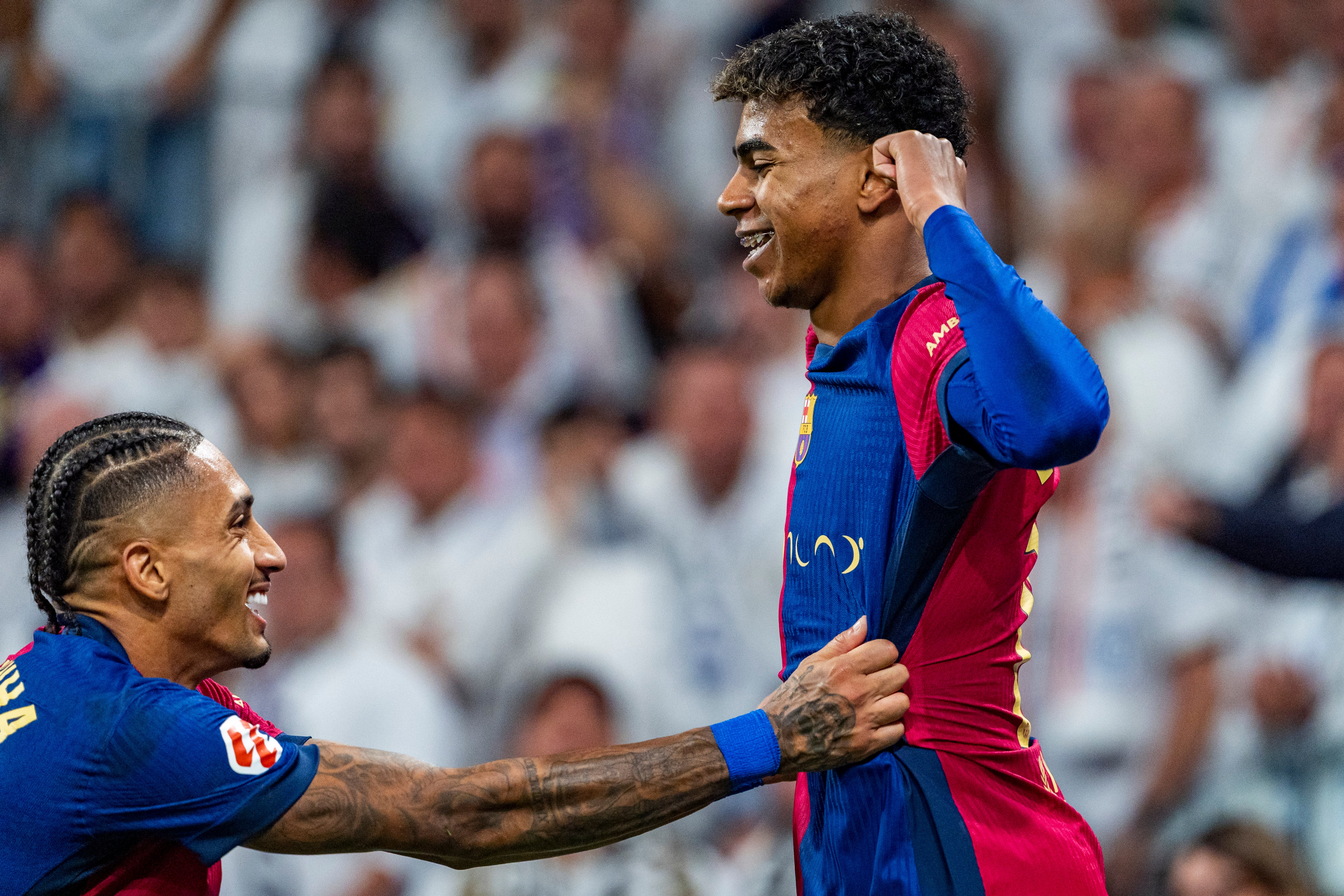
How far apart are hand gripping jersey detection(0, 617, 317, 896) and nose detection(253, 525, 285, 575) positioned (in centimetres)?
28

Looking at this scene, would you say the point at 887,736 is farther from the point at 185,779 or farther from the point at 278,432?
the point at 278,432

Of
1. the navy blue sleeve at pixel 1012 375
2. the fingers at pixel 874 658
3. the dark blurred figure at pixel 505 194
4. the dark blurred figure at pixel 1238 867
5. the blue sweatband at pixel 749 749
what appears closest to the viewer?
the navy blue sleeve at pixel 1012 375

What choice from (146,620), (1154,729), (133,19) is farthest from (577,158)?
(146,620)

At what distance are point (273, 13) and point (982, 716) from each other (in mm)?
6295

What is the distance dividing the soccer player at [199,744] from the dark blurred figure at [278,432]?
405cm

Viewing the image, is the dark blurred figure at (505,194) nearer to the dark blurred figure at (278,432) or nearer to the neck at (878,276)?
the dark blurred figure at (278,432)

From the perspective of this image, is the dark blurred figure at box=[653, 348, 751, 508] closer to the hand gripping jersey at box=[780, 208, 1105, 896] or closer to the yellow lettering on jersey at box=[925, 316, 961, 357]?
the hand gripping jersey at box=[780, 208, 1105, 896]

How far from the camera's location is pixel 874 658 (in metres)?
2.13

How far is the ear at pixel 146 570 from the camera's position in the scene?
2.29m

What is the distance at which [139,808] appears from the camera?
7.11ft

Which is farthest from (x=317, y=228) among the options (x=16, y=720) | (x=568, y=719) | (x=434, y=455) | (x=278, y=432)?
(x=16, y=720)

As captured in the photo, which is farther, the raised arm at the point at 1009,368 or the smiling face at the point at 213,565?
the smiling face at the point at 213,565

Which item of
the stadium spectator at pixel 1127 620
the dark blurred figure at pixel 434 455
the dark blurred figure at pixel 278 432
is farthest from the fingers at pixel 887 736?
the dark blurred figure at pixel 278 432

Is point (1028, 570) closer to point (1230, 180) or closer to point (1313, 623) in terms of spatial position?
point (1313, 623)
